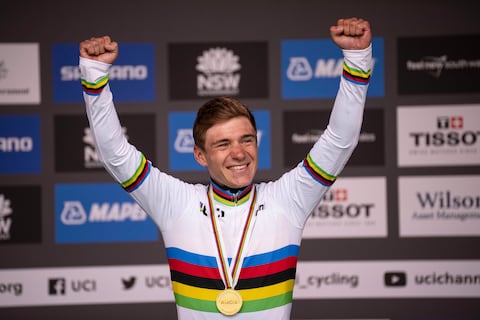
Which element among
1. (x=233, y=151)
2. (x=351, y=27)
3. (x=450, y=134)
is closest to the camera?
(x=351, y=27)

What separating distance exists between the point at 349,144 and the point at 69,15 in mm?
2481

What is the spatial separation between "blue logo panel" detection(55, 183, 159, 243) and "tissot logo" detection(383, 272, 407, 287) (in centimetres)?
141

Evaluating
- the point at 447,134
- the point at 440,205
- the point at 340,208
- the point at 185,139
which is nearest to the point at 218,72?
the point at 185,139

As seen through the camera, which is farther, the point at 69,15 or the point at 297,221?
the point at 69,15

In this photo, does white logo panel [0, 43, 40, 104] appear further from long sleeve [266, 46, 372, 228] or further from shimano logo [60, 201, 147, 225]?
long sleeve [266, 46, 372, 228]

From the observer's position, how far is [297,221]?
1431 millimetres

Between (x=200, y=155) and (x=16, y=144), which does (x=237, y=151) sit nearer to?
(x=200, y=155)

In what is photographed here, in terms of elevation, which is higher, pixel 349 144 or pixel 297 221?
pixel 349 144

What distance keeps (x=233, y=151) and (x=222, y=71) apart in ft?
6.40

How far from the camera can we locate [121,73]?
127 inches

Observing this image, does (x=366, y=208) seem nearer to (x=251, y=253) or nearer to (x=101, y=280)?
(x=101, y=280)

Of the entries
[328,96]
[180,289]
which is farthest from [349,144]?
[328,96]

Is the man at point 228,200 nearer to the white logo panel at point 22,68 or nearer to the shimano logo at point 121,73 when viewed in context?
the shimano logo at point 121,73

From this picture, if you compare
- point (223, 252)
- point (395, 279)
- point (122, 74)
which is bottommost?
point (395, 279)
